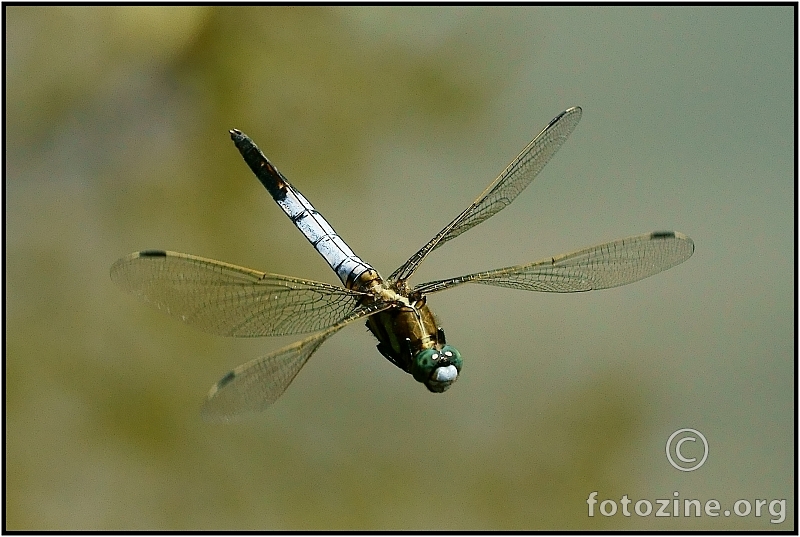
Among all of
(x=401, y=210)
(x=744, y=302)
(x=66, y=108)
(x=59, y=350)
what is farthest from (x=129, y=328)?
(x=744, y=302)

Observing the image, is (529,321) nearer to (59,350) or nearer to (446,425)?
(446,425)

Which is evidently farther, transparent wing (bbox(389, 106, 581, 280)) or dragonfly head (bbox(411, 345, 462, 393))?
transparent wing (bbox(389, 106, 581, 280))

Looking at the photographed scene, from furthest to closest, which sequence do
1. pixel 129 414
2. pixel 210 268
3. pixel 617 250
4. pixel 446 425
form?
pixel 446 425
pixel 129 414
pixel 617 250
pixel 210 268

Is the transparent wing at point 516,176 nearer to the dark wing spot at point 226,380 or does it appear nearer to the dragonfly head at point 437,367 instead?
the dragonfly head at point 437,367

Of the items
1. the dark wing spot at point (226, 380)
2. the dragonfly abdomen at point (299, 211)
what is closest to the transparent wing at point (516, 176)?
the dragonfly abdomen at point (299, 211)

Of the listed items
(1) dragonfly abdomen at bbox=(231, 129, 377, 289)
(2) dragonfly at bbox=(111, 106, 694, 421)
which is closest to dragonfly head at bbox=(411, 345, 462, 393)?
→ (2) dragonfly at bbox=(111, 106, 694, 421)

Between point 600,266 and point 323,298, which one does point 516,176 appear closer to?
point 600,266

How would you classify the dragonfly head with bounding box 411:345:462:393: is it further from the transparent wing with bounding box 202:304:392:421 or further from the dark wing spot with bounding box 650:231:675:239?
the dark wing spot with bounding box 650:231:675:239
